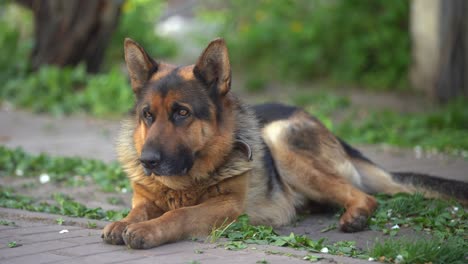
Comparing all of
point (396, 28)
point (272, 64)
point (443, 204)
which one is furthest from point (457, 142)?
point (272, 64)

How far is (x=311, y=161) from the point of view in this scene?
20.1 feet

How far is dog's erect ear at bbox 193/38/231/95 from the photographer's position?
526 centimetres

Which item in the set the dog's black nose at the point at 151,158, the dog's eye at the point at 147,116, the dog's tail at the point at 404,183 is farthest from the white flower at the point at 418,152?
the dog's black nose at the point at 151,158

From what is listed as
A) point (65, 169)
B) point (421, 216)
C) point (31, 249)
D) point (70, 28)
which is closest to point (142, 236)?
point (31, 249)

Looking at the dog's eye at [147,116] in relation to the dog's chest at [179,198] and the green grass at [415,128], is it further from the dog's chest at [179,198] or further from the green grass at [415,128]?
the green grass at [415,128]

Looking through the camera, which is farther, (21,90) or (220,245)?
(21,90)

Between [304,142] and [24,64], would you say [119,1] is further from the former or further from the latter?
[304,142]

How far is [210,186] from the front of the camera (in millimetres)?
5352

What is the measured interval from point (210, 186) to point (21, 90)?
8.54m

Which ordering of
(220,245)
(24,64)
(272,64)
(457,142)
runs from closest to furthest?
(220,245), (457,142), (24,64), (272,64)

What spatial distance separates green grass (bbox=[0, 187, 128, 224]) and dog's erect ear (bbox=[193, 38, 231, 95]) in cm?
128

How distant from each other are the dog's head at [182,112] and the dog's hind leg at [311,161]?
0.88 meters

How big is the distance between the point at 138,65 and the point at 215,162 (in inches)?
37.1

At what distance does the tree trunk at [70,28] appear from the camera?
42.9 feet
